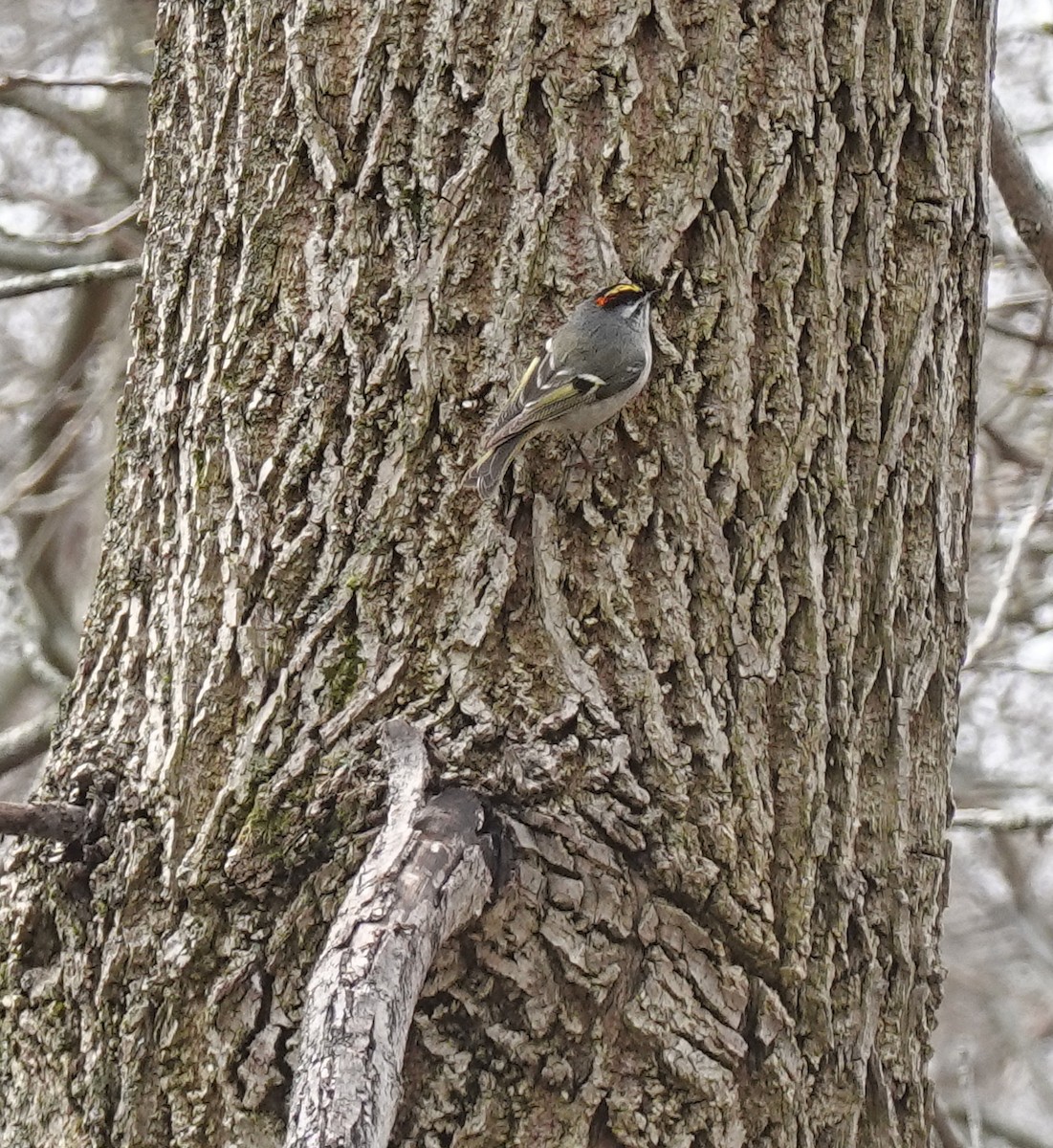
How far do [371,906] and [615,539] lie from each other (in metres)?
0.69

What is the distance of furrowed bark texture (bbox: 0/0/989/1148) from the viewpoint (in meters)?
1.89

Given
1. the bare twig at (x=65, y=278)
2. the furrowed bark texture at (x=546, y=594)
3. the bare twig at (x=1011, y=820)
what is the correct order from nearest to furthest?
the furrowed bark texture at (x=546, y=594), the bare twig at (x=65, y=278), the bare twig at (x=1011, y=820)

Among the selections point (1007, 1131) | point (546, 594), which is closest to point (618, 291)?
point (546, 594)

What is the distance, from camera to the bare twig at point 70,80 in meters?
3.35

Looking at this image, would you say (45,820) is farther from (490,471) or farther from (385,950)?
(490,471)

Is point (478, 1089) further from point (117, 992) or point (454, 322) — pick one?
point (454, 322)

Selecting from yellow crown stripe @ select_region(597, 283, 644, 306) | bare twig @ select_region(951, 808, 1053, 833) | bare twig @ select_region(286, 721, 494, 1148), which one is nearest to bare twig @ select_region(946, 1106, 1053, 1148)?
bare twig @ select_region(951, 808, 1053, 833)

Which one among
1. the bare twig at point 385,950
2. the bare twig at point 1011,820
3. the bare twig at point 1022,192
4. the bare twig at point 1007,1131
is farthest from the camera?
the bare twig at point 1007,1131

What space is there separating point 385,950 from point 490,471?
76 centimetres

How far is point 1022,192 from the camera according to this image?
286cm

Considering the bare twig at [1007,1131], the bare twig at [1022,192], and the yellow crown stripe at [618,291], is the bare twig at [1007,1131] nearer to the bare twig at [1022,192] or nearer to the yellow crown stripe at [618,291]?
the bare twig at [1022,192]

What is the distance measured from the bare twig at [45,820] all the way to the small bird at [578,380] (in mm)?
798

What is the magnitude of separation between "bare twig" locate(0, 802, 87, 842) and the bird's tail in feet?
2.60

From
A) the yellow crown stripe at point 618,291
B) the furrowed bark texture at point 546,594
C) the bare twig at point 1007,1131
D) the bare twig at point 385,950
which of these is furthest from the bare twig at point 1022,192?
the bare twig at point 1007,1131
